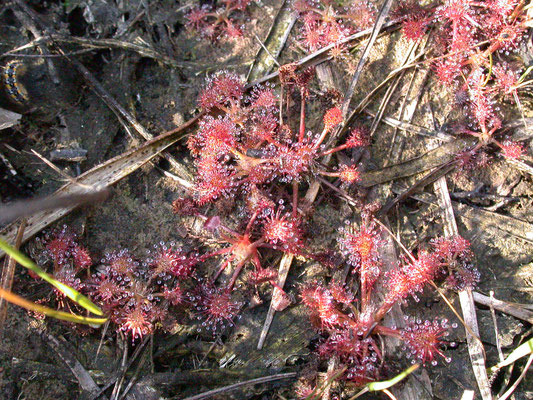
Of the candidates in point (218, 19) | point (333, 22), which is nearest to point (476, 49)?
point (333, 22)

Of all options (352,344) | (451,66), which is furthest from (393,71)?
(352,344)

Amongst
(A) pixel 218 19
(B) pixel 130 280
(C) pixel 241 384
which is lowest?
(C) pixel 241 384

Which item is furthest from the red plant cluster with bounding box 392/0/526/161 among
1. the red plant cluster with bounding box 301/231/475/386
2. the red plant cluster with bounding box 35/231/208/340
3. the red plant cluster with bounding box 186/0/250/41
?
the red plant cluster with bounding box 35/231/208/340

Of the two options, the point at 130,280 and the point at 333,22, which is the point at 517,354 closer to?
the point at 130,280

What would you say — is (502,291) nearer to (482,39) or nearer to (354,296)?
(354,296)

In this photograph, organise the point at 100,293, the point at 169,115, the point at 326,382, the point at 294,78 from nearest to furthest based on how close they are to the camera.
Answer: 1. the point at 326,382
2. the point at 100,293
3. the point at 294,78
4. the point at 169,115

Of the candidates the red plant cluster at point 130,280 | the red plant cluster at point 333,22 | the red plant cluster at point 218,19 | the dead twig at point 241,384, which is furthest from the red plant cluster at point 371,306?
the red plant cluster at point 218,19

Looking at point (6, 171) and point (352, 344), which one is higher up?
point (6, 171)

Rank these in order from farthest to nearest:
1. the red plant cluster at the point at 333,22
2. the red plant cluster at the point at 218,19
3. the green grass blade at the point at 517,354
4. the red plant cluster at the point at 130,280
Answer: the red plant cluster at the point at 218,19, the red plant cluster at the point at 333,22, the red plant cluster at the point at 130,280, the green grass blade at the point at 517,354

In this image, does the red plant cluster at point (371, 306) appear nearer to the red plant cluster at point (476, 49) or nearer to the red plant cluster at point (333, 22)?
the red plant cluster at point (476, 49)
